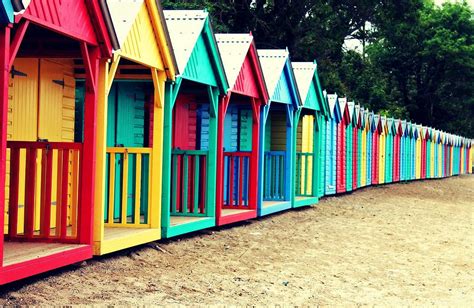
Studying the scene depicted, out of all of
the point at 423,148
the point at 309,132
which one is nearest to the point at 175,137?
the point at 309,132

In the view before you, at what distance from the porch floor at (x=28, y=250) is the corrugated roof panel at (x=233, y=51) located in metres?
5.71

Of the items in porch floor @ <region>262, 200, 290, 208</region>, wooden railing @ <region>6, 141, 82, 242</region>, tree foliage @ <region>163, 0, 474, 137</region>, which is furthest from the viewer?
tree foliage @ <region>163, 0, 474, 137</region>

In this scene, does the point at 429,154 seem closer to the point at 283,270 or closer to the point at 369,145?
the point at 369,145

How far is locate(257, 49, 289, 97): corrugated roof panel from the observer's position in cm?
1569

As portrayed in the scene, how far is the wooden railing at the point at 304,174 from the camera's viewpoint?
19.5 metres

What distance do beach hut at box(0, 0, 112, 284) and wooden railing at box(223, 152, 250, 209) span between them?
505cm

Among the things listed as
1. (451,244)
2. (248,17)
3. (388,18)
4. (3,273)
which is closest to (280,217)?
(451,244)

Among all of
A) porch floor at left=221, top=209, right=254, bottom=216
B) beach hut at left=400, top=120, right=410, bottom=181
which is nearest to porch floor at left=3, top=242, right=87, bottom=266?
porch floor at left=221, top=209, right=254, bottom=216

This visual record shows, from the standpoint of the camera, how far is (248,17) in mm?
33625

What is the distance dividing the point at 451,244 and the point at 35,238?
763 cm

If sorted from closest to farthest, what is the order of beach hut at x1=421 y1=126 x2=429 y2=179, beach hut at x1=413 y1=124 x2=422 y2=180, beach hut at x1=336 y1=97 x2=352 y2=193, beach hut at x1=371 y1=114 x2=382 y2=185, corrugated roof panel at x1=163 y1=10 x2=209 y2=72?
corrugated roof panel at x1=163 y1=10 x2=209 y2=72 < beach hut at x1=336 y1=97 x2=352 y2=193 < beach hut at x1=371 y1=114 x2=382 y2=185 < beach hut at x1=413 y1=124 x2=422 y2=180 < beach hut at x1=421 y1=126 x2=429 y2=179

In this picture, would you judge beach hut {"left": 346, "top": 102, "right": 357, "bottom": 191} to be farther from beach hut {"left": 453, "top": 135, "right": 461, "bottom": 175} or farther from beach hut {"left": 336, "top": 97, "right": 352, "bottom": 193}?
beach hut {"left": 453, "top": 135, "right": 461, "bottom": 175}

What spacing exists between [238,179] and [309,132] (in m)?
6.88

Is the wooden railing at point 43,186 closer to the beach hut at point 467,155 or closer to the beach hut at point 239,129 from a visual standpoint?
the beach hut at point 239,129
